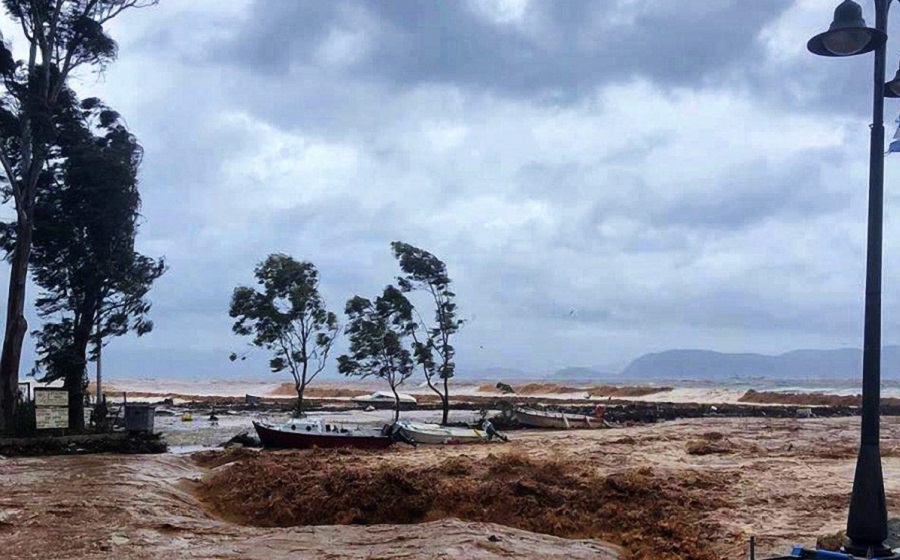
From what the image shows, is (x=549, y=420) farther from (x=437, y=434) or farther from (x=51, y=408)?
(x=51, y=408)

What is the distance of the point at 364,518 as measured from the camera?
52.6 feet

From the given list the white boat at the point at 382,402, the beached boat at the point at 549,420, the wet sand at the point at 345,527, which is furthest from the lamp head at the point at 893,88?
the white boat at the point at 382,402

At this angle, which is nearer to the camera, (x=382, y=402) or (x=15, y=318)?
(x=15, y=318)

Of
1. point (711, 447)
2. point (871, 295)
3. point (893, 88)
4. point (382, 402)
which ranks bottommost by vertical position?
point (382, 402)

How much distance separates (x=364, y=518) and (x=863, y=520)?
9501 millimetres

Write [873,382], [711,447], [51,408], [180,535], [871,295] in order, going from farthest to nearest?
1. [711,447]
2. [51,408]
3. [180,535]
4. [871,295]
5. [873,382]

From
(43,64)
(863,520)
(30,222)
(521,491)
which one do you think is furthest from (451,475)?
(43,64)

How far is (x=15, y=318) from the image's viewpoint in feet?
88.4

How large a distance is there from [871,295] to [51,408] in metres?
23.4

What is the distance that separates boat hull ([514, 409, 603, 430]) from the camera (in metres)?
44.0

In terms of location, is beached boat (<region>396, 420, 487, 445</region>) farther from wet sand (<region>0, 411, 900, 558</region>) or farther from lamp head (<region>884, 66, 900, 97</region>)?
lamp head (<region>884, 66, 900, 97</region>)

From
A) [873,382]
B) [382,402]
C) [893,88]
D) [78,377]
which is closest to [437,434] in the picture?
[78,377]

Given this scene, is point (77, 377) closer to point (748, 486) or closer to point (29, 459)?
point (29, 459)

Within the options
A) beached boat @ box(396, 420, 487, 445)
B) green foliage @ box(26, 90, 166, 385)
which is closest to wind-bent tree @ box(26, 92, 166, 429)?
green foliage @ box(26, 90, 166, 385)
